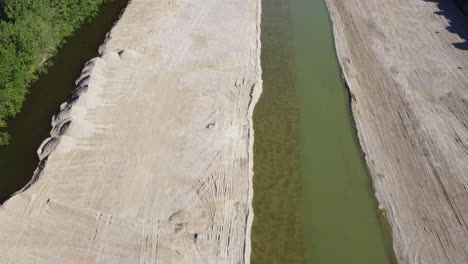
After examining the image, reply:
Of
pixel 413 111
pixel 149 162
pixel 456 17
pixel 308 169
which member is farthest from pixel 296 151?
pixel 456 17

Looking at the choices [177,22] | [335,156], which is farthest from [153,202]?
[177,22]

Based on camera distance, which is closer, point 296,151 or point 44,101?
point 296,151

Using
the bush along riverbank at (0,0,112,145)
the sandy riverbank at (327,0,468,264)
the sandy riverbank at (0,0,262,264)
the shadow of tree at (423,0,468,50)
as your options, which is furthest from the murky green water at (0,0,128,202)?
the shadow of tree at (423,0,468,50)

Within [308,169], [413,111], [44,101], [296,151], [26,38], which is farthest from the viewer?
[44,101]

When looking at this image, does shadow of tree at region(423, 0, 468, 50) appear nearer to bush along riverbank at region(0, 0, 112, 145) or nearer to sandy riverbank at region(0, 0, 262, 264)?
sandy riverbank at region(0, 0, 262, 264)

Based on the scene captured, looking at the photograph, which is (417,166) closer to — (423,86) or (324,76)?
(423,86)

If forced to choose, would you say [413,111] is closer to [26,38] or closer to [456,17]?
[456,17]

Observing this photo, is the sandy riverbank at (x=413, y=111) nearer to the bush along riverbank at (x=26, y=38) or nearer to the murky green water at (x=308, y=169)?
the murky green water at (x=308, y=169)
